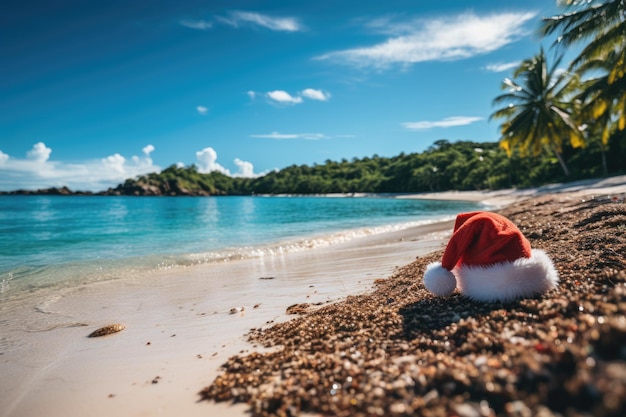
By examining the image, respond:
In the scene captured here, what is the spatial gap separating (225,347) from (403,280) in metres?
3.60

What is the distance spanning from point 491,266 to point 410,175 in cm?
9284

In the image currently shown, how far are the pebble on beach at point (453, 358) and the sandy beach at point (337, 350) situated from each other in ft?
0.04

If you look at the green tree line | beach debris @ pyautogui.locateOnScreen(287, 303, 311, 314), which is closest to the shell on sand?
beach debris @ pyautogui.locateOnScreen(287, 303, 311, 314)

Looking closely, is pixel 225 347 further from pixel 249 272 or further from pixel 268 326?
pixel 249 272

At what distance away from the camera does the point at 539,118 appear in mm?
31641

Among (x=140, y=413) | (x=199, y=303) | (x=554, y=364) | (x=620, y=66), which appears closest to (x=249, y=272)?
(x=199, y=303)

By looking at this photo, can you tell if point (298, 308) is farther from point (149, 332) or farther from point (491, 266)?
point (491, 266)

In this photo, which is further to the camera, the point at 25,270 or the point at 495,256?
the point at 25,270

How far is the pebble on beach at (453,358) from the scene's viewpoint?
1916 mm

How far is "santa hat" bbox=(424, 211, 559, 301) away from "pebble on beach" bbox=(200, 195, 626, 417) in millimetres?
143

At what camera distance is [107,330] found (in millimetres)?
5574

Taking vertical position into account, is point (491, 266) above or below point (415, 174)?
below

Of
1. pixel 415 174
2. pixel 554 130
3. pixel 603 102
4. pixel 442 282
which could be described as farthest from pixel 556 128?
pixel 415 174

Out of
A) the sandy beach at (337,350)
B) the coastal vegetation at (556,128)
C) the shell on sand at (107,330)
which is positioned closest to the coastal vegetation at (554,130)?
the coastal vegetation at (556,128)
